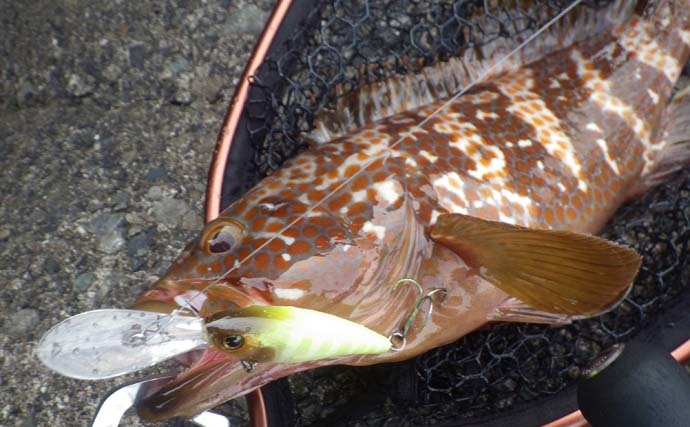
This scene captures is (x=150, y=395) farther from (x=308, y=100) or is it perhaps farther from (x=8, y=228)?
(x=8, y=228)

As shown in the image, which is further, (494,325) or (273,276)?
(494,325)

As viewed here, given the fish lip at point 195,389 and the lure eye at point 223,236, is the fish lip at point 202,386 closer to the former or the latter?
the fish lip at point 195,389

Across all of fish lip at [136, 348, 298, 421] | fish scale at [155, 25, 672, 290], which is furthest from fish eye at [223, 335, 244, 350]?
fish scale at [155, 25, 672, 290]

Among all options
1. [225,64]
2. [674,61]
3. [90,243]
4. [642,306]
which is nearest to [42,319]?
[90,243]

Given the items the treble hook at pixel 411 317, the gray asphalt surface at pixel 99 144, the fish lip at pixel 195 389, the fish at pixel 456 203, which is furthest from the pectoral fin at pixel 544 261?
the gray asphalt surface at pixel 99 144

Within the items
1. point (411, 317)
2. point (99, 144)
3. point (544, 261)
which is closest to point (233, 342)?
point (411, 317)

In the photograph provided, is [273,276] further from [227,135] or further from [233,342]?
[227,135]
